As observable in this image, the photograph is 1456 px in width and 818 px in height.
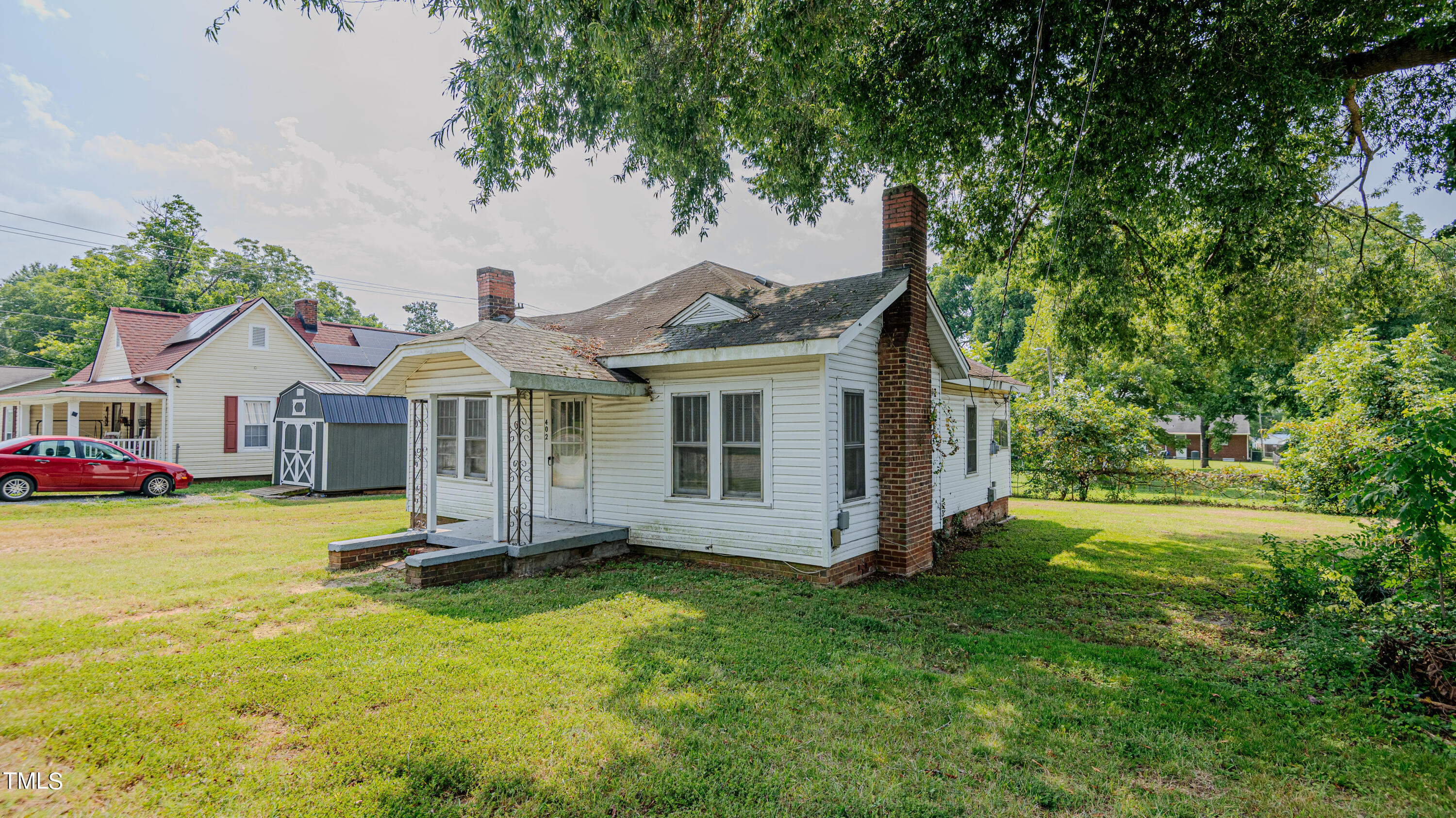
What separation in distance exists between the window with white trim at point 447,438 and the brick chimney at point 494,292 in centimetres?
211

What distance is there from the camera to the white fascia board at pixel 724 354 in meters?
6.96

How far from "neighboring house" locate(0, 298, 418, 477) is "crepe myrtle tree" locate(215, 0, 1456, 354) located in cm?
1561

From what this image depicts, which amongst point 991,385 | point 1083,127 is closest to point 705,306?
point 1083,127

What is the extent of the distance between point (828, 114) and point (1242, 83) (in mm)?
5054

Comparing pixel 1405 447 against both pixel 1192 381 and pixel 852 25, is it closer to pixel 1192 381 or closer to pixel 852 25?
pixel 852 25

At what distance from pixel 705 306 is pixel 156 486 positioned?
15875 mm

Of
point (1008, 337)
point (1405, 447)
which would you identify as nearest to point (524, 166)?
point (1405, 447)

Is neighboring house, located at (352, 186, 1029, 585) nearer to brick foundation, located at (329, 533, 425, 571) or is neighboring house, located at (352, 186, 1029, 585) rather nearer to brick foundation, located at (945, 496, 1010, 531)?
brick foundation, located at (329, 533, 425, 571)

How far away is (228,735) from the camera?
3.66 metres

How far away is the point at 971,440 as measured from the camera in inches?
504

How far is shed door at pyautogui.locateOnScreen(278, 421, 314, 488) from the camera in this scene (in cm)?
1709

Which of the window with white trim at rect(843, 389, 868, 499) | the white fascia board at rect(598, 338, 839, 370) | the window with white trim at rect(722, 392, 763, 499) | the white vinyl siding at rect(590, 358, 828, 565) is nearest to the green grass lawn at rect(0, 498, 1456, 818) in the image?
the white vinyl siding at rect(590, 358, 828, 565)

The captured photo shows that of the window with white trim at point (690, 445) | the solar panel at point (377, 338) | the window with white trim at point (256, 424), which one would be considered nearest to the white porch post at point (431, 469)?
the window with white trim at point (690, 445)

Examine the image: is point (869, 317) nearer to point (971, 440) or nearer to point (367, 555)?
point (971, 440)
